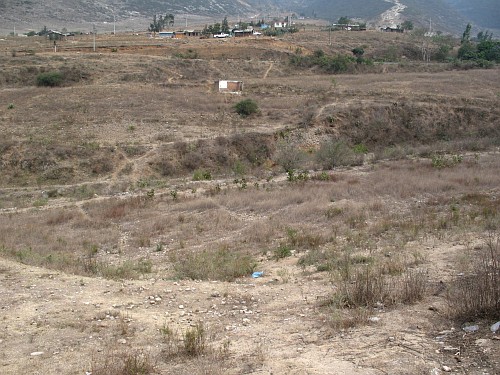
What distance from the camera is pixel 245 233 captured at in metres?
11.8

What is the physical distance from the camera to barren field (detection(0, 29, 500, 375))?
5430mm

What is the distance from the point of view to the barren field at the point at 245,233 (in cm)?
543

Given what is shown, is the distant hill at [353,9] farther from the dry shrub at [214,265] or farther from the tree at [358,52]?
the dry shrub at [214,265]

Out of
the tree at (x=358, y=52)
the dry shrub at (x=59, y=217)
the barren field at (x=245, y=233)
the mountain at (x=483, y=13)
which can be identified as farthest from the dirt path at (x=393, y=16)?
the dry shrub at (x=59, y=217)

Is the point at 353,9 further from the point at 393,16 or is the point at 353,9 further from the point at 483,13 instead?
the point at 483,13

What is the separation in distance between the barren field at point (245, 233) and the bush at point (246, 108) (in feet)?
1.15

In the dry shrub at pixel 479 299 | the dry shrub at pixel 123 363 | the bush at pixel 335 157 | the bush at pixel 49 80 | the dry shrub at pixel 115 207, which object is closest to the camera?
the dry shrub at pixel 123 363

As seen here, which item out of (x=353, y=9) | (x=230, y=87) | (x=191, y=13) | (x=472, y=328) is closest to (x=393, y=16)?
(x=353, y=9)

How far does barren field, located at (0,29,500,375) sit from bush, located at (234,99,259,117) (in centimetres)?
35

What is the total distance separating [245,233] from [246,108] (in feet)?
61.6

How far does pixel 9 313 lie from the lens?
666 cm

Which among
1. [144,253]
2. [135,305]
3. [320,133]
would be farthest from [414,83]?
[135,305]

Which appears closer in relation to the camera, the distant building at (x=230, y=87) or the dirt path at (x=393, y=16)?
the distant building at (x=230, y=87)

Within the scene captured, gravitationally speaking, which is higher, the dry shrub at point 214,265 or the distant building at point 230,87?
the distant building at point 230,87
